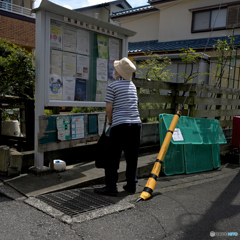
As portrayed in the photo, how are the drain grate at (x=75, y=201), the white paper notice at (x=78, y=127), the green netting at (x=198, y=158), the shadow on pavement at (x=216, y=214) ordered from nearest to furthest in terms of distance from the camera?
the shadow on pavement at (x=216, y=214)
the drain grate at (x=75, y=201)
the white paper notice at (x=78, y=127)
the green netting at (x=198, y=158)

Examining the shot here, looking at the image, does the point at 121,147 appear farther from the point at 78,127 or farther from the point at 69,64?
the point at 69,64

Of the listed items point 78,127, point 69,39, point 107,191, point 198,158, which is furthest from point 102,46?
point 198,158

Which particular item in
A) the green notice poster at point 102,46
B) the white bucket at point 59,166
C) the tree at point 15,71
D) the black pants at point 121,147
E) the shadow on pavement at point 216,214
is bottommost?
the shadow on pavement at point 216,214

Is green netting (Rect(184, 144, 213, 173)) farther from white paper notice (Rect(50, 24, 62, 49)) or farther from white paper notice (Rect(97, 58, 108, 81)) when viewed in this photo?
white paper notice (Rect(50, 24, 62, 49))

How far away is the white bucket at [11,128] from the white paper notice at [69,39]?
1.87 metres

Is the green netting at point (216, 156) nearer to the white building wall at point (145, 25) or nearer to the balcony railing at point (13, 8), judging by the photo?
the white building wall at point (145, 25)

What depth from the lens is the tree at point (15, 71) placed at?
4.34 m

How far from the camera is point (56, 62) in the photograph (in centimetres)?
418

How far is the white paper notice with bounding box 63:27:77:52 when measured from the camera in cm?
429

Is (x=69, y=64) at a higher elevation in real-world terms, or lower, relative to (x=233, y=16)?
lower

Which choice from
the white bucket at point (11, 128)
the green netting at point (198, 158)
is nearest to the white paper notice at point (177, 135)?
the green netting at point (198, 158)

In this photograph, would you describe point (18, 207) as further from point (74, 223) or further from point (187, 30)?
point (187, 30)

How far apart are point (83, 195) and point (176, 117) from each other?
206 cm

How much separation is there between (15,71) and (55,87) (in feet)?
2.49
